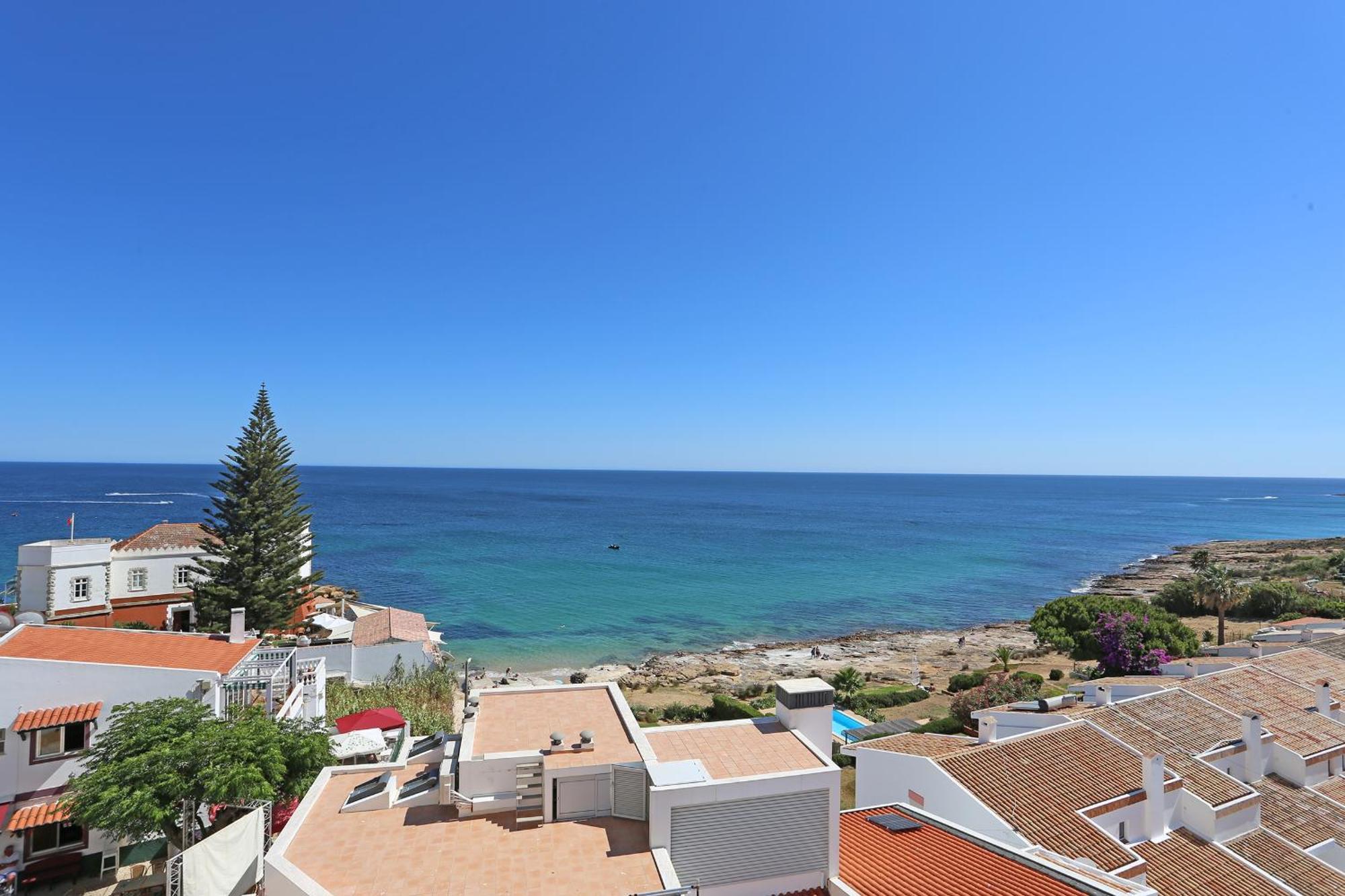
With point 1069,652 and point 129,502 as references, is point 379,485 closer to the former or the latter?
point 129,502

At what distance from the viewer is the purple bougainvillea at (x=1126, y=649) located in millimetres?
28688

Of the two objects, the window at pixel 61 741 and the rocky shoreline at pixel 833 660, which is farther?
the rocky shoreline at pixel 833 660

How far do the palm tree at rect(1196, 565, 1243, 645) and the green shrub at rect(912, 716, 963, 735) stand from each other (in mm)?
22959

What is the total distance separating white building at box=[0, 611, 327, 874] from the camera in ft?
39.2

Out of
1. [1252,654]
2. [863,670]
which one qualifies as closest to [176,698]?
[863,670]

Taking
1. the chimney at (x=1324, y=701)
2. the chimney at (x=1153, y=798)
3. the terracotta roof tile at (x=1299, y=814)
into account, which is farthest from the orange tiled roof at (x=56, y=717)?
the chimney at (x=1324, y=701)

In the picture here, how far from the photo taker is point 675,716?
1001 inches

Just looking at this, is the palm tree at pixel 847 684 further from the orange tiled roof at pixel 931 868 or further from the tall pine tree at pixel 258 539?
the tall pine tree at pixel 258 539

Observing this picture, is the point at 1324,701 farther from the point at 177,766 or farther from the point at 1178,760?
the point at 177,766

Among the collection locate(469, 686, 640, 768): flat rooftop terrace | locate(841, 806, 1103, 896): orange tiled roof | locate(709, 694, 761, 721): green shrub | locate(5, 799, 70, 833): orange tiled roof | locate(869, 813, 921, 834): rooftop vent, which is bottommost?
locate(709, 694, 761, 721): green shrub

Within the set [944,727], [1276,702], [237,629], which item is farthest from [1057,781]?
[237,629]

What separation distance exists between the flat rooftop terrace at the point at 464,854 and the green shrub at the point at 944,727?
709 inches

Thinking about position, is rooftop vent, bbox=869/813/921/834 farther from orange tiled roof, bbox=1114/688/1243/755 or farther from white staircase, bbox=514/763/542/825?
orange tiled roof, bbox=1114/688/1243/755

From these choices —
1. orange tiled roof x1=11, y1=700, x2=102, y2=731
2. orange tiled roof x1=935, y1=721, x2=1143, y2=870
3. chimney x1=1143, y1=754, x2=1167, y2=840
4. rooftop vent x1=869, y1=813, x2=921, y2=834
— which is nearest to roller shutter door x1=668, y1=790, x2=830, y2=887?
rooftop vent x1=869, y1=813, x2=921, y2=834
